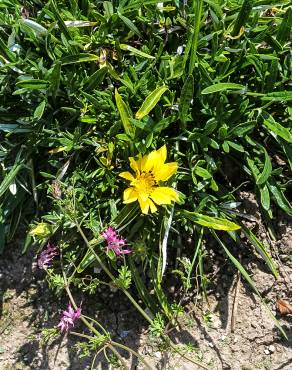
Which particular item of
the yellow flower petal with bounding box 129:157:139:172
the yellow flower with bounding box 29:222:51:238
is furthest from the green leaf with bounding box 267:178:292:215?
the yellow flower with bounding box 29:222:51:238

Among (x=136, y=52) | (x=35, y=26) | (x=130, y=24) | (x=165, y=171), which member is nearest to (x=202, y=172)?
(x=165, y=171)

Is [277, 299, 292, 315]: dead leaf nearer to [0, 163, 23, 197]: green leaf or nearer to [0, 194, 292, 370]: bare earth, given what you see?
[0, 194, 292, 370]: bare earth

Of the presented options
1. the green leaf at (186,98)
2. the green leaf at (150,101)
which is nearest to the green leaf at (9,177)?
the green leaf at (150,101)

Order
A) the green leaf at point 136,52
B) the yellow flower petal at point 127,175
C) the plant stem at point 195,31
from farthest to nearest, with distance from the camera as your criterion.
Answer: the green leaf at point 136,52
the yellow flower petal at point 127,175
the plant stem at point 195,31

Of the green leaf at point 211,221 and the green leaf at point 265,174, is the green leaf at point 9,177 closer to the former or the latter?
the green leaf at point 211,221

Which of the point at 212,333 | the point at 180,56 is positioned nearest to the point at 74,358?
the point at 212,333
